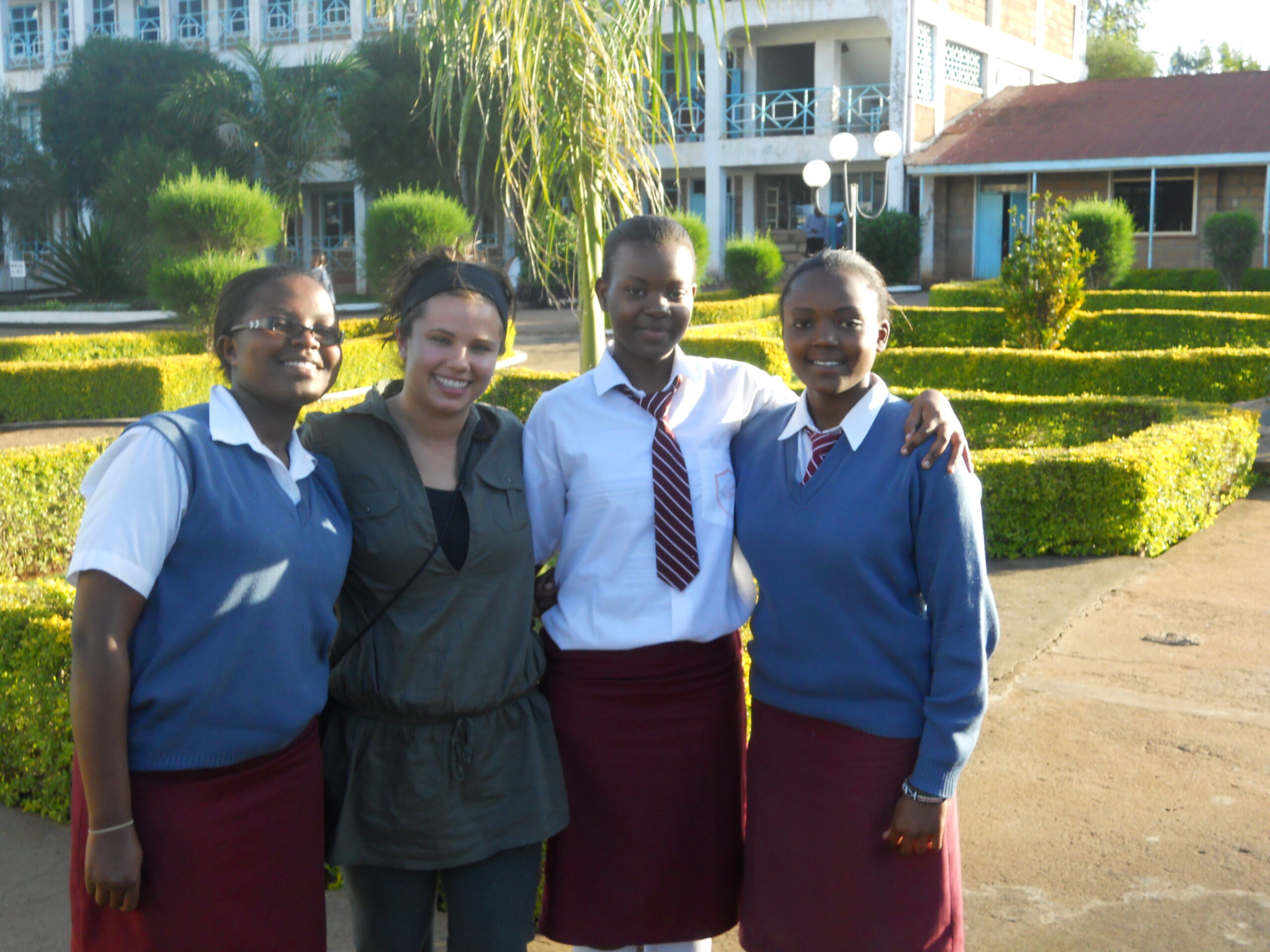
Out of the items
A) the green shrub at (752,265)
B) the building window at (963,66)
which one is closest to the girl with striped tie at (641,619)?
the green shrub at (752,265)

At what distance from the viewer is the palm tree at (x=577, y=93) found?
13.8 feet

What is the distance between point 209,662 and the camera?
6.30ft

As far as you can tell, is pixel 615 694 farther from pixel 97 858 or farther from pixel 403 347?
pixel 97 858

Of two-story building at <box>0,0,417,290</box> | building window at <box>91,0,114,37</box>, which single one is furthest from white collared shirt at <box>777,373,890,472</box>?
building window at <box>91,0,114,37</box>

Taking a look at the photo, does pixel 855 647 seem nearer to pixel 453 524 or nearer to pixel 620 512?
pixel 620 512

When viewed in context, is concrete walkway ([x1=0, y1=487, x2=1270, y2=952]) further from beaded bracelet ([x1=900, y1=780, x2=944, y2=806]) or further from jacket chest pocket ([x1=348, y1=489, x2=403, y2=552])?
jacket chest pocket ([x1=348, y1=489, x2=403, y2=552])

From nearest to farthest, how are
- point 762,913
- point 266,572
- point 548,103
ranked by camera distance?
point 266,572 < point 762,913 < point 548,103

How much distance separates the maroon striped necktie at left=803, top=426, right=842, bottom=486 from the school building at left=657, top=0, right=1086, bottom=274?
22951mm

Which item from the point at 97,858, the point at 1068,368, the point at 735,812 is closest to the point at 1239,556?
the point at 1068,368

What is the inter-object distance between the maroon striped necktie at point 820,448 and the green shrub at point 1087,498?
4519 millimetres

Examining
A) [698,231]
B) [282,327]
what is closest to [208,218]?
[698,231]

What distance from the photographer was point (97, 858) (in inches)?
72.4

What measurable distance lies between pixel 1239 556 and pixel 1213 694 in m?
2.33

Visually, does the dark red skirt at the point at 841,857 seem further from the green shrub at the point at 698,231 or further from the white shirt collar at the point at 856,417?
the green shrub at the point at 698,231
